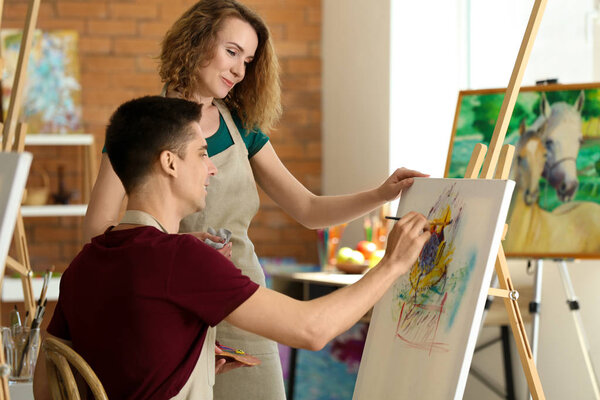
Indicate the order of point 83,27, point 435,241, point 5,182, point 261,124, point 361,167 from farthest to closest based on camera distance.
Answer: point 83,27, point 361,167, point 261,124, point 435,241, point 5,182

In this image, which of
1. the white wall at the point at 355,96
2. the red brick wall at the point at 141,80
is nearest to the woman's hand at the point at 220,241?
the white wall at the point at 355,96

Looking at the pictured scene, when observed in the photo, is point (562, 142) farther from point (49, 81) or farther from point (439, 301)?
point (49, 81)

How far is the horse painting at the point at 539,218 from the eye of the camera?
111 inches

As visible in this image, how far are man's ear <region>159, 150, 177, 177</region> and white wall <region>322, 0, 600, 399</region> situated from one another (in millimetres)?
2314

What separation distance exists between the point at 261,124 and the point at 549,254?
4.13 ft

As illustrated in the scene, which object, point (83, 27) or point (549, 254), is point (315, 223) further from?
point (83, 27)

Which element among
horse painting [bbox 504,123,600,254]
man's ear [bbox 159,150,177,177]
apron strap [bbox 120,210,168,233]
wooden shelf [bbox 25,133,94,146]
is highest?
wooden shelf [bbox 25,133,94,146]

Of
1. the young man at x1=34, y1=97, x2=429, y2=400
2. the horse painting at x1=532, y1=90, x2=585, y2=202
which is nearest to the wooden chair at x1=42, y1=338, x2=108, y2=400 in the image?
the young man at x1=34, y1=97, x2=429, y2=400

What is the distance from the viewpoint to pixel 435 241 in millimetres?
1786

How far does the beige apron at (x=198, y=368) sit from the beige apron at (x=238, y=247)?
1.47 feet

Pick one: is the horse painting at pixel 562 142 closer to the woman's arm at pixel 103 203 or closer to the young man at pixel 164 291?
the young man at pixel 164 291

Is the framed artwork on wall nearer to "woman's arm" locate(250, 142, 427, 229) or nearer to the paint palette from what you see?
"woman's arm" locate(250, 142, 427, 229)

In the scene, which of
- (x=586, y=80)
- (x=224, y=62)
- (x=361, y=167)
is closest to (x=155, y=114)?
(x=224, y=62)

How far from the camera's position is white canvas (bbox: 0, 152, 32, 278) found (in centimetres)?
128
